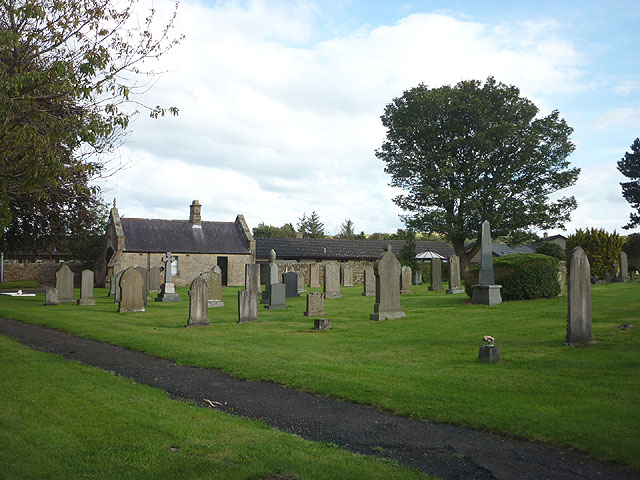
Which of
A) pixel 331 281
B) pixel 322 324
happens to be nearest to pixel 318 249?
pixel 331 281

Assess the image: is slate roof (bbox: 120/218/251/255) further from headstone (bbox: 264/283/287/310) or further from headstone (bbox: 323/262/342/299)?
headstone (bbox: 264/283/287/310)

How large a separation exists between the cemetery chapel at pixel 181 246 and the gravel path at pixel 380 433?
114 ft

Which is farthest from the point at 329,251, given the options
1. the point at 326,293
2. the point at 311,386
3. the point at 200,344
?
the point at 311,386

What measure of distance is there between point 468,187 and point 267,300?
20357 millimetres

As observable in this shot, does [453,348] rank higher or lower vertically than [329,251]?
lower

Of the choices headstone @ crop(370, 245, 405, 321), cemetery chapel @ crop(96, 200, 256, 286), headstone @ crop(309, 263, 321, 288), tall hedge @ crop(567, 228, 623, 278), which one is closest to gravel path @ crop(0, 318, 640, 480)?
headstone @ crop(370, 245, 405, 321)

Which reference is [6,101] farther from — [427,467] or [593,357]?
[593,357]

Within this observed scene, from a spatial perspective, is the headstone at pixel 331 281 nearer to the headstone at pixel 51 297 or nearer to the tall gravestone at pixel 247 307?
the tall gravestone at pixel 247 307

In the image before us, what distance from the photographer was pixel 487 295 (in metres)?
18.7

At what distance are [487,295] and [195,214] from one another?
3387cm

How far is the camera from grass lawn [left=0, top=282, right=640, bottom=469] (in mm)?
6062

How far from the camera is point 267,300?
21922 millimetres

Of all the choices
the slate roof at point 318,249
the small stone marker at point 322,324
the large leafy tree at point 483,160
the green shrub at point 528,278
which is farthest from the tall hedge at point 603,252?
the small stone marker at point 322,324

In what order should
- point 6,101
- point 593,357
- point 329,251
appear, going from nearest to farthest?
point 6,101 < point 593,357 < point 329,251
